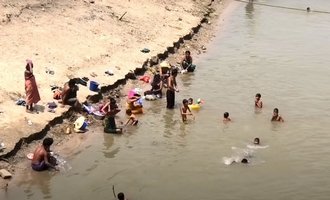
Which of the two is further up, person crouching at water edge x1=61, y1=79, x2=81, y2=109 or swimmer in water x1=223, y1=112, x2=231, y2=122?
person crouching at water edge x1=61, y1=79, x2=81, y2=109

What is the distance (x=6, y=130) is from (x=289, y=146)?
24.4ft

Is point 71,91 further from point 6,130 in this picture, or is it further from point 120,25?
point 120,25

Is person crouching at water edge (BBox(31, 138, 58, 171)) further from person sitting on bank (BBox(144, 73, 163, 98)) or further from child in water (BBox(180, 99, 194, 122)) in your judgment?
person sitting on bank (BBox(144, 73, 163, 98))

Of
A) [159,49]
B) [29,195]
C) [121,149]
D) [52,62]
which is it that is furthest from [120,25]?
[29,195]

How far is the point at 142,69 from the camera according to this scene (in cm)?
1992

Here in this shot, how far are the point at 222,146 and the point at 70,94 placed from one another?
15.2 ft

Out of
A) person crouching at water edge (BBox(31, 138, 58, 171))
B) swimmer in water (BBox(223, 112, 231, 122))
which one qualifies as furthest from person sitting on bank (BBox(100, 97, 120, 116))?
swimmer in water (BBox(223, 112, 231, 122))

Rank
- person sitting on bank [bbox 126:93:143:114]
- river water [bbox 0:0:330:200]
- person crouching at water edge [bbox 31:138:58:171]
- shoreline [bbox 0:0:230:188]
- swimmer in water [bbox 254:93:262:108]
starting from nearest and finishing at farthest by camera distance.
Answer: river water [bbox 0:0:330:200] < person crouching at water edge [bbox 31:138:58:171] < shoreline [bbox 0:0:230:188] < person sitting on bank [bbox 126:93:143:114] < swimmer in water [bbox 254:93:262:108]

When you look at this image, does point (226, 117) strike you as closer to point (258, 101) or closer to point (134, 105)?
point (258, 101)

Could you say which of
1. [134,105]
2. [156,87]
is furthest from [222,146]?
[156,87]

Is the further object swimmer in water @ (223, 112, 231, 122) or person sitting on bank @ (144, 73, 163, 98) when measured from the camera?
person sitting on bank @ (144, 73, 163, 98)

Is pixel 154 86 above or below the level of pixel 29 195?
above

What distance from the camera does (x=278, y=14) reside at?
32969 mm

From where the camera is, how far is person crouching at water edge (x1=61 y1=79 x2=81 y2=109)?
580 inches
